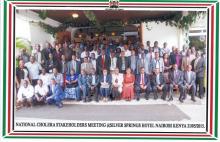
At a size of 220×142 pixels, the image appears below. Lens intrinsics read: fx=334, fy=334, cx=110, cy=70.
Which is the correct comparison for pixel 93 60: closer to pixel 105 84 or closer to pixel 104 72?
pixel 104 72

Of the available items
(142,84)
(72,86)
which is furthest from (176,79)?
(72,86)

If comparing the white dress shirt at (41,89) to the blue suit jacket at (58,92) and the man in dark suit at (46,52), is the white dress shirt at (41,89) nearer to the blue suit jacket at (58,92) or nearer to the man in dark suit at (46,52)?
the blue suit jacket at (58,92)

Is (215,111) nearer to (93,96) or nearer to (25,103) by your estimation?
(93,96)

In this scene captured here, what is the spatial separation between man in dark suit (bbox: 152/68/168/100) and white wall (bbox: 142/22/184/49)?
0.32 metres

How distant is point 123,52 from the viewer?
3707 mm

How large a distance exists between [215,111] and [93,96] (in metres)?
1.32

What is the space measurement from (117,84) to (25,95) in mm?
1016

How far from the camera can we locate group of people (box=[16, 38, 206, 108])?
3.65 m

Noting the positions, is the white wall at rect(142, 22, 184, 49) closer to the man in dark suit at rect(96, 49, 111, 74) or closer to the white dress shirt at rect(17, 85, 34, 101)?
the man in dark suit at rect(96, 49, 111, 74)

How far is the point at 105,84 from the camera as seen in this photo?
3682 mm

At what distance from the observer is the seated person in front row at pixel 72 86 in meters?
3.66

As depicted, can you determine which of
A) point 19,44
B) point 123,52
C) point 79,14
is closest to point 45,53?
point 19,44

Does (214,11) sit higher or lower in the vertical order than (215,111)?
higher

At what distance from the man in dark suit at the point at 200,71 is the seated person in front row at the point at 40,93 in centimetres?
164
